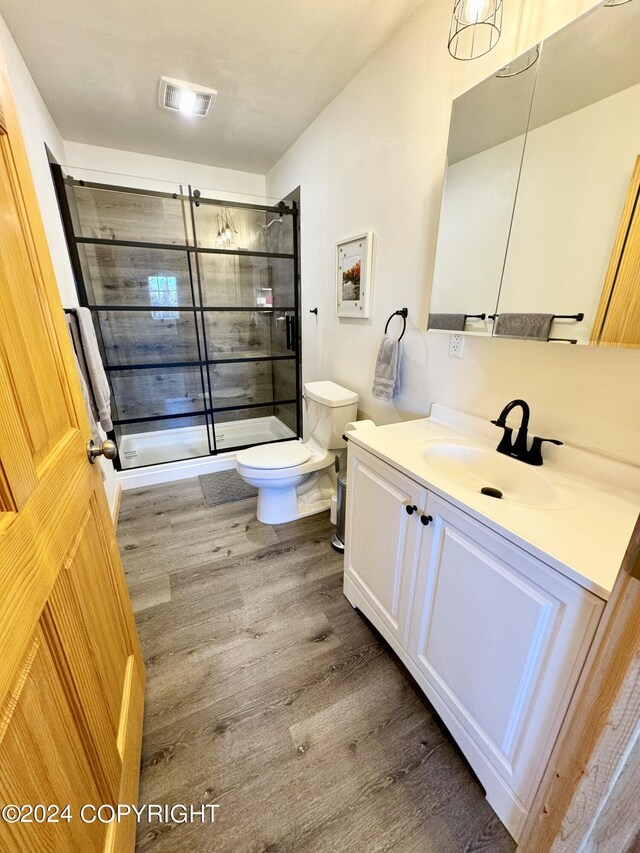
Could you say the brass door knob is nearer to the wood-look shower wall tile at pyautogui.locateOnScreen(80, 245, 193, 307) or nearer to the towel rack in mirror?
the towel rack in mirror

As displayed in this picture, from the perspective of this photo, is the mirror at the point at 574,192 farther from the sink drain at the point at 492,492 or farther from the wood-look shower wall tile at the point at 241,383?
the wood-look shower wall tile at the point at 241,383

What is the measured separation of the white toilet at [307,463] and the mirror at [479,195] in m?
0.85

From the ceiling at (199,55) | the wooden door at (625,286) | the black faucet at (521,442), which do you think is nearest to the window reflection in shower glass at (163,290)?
the ceiling at (199,55)

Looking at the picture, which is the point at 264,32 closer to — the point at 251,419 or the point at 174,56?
the point at 174,56

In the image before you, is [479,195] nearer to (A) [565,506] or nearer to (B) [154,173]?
(A) [565,506]

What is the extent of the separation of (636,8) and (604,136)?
26cm

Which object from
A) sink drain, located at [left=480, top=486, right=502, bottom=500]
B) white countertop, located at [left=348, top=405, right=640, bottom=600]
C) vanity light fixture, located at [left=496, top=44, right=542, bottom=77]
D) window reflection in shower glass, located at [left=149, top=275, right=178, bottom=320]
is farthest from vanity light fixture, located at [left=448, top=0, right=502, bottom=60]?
window reflection in shower glass, located at [left=149, top=275, right=178, bottom=320]

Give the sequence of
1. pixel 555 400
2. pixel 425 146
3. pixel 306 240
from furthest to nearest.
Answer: pixel 306 240 → pixel 425 146 → pixel 555 400

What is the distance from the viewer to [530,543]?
746 millimetres

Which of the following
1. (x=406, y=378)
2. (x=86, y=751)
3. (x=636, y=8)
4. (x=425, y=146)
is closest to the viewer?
(x=86, y=751)

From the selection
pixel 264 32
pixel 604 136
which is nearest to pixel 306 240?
pixel 264 32

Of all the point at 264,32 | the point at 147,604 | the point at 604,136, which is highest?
the point at 264,32

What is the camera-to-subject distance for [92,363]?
1.63m

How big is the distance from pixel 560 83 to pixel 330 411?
1553mm
